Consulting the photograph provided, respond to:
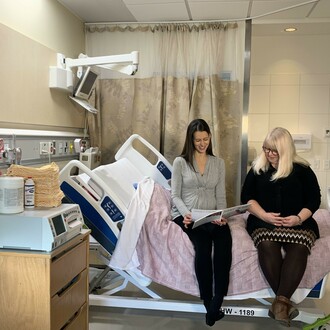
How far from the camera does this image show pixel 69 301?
1.71 m

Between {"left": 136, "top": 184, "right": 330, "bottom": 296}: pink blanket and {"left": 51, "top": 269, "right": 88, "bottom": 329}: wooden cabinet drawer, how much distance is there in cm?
44

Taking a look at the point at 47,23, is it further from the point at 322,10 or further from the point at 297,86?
the point at 297,86

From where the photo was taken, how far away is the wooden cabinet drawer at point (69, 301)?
157 centimetres

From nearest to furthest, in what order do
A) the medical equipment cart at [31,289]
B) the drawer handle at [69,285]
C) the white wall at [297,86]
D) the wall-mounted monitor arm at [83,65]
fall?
the medical equipment cart at [31,289]
the drawer handle at [69,285]
the wall-mounted monitor arm at [83,65]
the white wall at [297,86]

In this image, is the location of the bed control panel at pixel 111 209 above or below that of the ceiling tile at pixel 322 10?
below

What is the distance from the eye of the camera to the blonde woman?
2.04 meters

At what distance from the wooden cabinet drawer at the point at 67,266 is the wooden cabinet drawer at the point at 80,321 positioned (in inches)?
7.8

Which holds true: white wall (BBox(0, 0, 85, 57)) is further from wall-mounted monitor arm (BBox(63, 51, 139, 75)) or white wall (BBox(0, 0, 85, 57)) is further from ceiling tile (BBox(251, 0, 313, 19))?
ceiling tile (BBox(251, 0, 313, 19))

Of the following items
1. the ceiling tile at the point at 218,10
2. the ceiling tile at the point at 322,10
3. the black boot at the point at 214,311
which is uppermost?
the ceiling tile at the point at 322,10

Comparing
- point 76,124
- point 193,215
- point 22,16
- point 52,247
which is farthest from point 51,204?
point 76,124

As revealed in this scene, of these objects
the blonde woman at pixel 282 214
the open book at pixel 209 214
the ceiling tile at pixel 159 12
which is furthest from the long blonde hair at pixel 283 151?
the ceiling tile at pixel 159 12

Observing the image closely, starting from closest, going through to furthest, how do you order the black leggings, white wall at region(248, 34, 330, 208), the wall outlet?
the black leggings → the wall outlet → white wall at region(248, 34, 330, 208)

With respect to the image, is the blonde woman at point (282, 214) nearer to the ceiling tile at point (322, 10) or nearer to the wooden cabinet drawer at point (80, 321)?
the wooden cabinet drawer at point (80, 321)

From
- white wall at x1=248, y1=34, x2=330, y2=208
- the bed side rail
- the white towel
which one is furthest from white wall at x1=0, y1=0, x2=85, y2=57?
white wall at x1=248, y1=34, x2=330, y2=208
